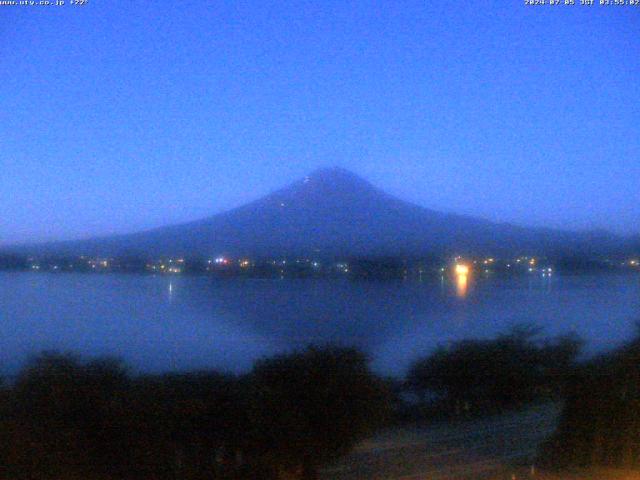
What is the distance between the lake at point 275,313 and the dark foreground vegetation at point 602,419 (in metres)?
2.57

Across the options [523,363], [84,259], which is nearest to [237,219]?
[84,259]

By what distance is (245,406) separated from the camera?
1170 centimetres

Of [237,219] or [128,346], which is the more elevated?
[237,219]

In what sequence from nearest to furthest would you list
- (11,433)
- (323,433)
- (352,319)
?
1. (11,433)
2. (323,433)
3. (352,319)

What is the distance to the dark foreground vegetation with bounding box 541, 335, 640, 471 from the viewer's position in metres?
14.1

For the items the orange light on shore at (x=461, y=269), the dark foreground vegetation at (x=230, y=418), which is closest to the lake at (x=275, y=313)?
the orange light on shore at (x=461, y=269)

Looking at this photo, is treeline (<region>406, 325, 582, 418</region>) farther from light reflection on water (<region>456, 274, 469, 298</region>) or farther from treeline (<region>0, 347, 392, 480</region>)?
treeline (<region>0, 347, 392, 480</region>)

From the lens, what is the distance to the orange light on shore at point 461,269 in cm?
3241

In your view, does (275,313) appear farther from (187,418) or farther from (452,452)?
(187,418)

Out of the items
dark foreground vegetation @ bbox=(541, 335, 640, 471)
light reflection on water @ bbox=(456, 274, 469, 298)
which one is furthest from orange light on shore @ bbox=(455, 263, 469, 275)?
dark foreground vegetation @ bbox=(541, 335, 640, 471)

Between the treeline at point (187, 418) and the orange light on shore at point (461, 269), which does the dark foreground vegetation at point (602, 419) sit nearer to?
the treeline at point (187, 418)

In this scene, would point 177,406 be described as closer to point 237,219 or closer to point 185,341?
point 185,341

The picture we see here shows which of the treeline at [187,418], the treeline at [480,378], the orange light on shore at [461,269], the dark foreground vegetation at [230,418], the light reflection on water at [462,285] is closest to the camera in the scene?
the treeline at [187,418]

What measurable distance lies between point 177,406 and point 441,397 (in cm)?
1189
